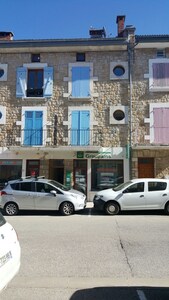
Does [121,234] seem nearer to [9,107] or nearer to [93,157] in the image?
[93,157]

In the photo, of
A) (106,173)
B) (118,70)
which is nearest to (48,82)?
(118,70)

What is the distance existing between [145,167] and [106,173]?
236 cm

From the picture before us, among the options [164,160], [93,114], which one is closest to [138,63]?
[93,114]

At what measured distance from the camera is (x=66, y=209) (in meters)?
13.2

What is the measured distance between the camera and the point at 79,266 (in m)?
5.89

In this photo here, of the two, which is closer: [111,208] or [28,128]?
[111,208]

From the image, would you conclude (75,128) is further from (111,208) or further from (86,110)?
(111,208)

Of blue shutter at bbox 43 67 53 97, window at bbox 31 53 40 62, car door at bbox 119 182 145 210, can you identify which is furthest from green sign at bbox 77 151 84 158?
window at bbox 31 53 40 62

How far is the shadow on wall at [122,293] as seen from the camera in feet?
14.5

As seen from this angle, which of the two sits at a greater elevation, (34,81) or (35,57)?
(35,57)

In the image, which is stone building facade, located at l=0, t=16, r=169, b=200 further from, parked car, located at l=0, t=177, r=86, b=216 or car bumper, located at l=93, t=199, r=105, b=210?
car bumper, located at l=93, t=199, r=105, b=210

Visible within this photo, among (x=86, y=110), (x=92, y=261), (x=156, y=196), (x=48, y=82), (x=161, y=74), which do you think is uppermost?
(x=161, y=74)

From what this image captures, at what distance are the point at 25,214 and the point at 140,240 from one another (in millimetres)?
6935

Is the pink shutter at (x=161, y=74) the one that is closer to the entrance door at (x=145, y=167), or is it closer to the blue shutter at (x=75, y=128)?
the entrance door at (x=145, y=167)
